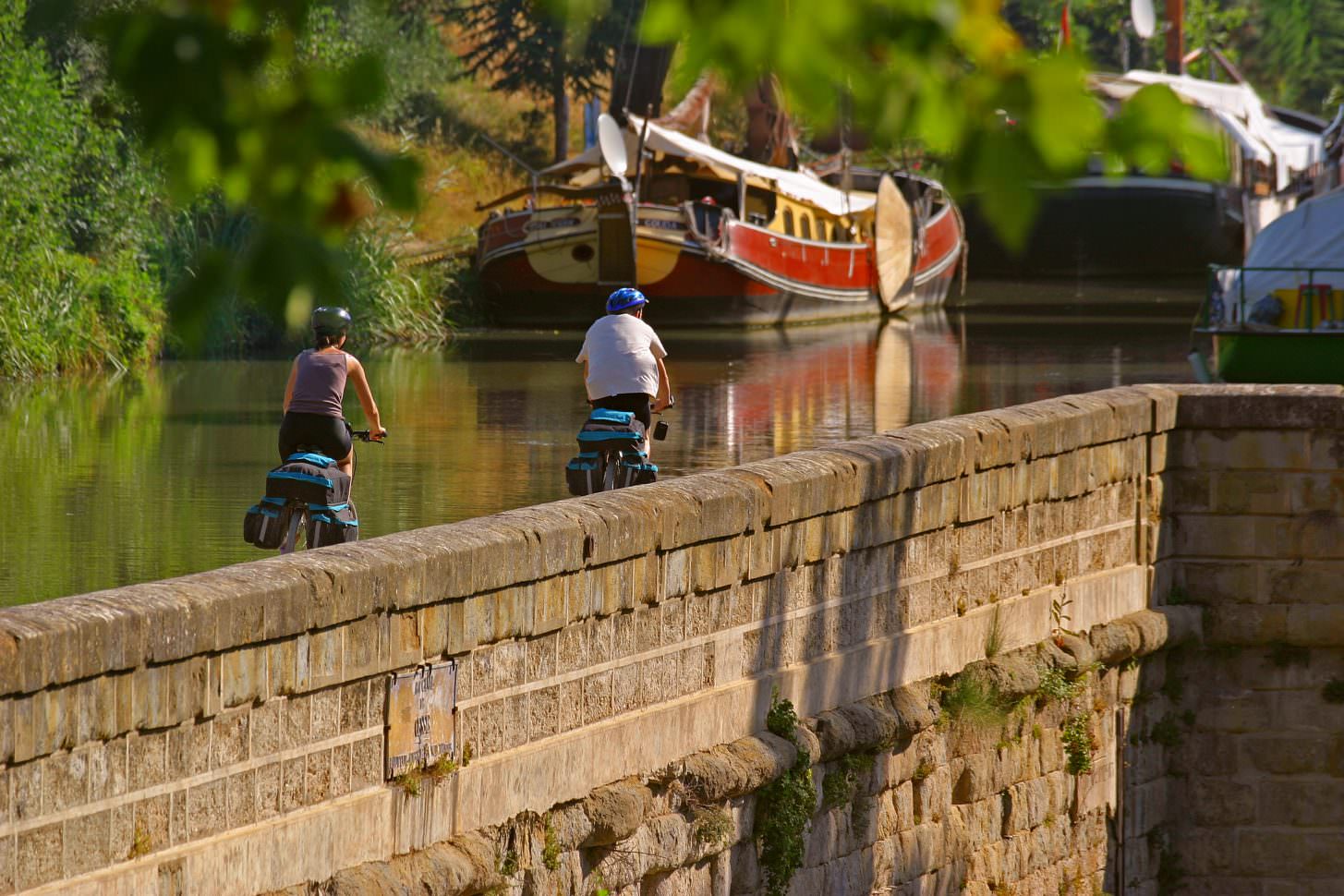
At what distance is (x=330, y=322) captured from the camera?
33.9 feet

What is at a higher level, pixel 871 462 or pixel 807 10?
pixel 807 10

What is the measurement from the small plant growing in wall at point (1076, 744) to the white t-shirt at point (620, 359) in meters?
2.63

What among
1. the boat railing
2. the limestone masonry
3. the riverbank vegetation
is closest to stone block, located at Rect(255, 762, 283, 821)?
the limestone masonry

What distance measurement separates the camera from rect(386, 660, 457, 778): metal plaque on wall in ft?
23.0

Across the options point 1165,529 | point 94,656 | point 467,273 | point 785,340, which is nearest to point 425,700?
point 94,656

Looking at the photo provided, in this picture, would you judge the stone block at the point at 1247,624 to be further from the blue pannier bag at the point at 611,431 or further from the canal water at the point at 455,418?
the canal water at the point at 455,418

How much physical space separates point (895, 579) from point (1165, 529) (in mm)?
2990

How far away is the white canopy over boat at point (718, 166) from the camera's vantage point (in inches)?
1471

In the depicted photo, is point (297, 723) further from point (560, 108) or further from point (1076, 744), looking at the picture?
point (560, 108)

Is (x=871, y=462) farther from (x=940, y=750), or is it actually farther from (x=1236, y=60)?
(x=1236, y=60)

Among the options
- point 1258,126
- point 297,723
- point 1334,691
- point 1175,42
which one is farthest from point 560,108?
point 297,723

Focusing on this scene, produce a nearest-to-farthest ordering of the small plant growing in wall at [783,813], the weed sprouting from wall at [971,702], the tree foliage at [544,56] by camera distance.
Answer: the small plant growing in wall at [783,813] < the weed sprouting from wall at [971,702] < the tree foliage at [544,56]

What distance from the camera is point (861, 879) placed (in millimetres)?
9602

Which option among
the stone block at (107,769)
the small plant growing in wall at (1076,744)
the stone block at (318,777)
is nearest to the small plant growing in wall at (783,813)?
the stone block at (318,777)
